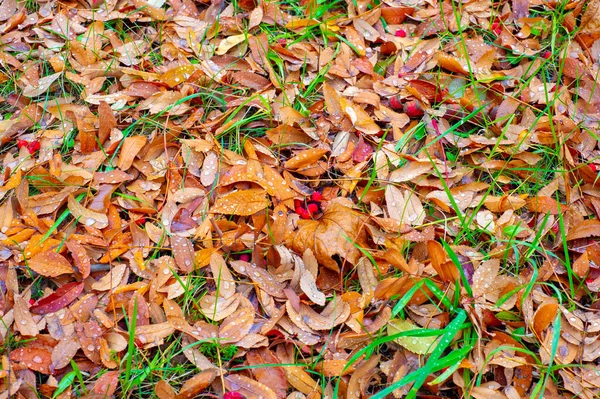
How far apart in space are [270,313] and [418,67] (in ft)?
3.91

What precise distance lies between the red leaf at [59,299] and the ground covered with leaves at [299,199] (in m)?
0.01

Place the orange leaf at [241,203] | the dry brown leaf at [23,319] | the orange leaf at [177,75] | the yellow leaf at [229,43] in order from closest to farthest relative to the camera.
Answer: the dry brown leaf at [23,319] < the orange leaf at [241,203] < the orange leaf at [177,75] < the yellow leaf at [229,43]

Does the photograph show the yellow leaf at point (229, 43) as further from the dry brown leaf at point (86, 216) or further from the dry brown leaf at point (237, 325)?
the dry brown leaf at point (237, 325)

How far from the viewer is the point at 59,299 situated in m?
1.71

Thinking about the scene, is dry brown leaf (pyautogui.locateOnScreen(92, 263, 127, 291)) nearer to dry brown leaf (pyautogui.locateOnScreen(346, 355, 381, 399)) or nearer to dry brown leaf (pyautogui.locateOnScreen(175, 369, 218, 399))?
dry brown leaf (pyautogui.locateOnScreen(175, 369, 218, 399))

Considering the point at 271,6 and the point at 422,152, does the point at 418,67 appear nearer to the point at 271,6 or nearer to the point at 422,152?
the point at 422,152

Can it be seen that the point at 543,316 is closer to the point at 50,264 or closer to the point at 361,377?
the point at 361,377

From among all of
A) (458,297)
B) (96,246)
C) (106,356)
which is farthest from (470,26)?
(106,356)

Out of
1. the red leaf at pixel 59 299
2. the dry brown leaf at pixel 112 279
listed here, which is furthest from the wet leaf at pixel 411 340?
the red leaf at pixel 59 299

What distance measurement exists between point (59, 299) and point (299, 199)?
2.63ft

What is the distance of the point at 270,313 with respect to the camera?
5.51ft

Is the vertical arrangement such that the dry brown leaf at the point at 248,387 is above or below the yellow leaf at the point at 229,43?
below

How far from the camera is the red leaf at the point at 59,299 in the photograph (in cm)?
169

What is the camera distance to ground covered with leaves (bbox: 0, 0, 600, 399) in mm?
1603
